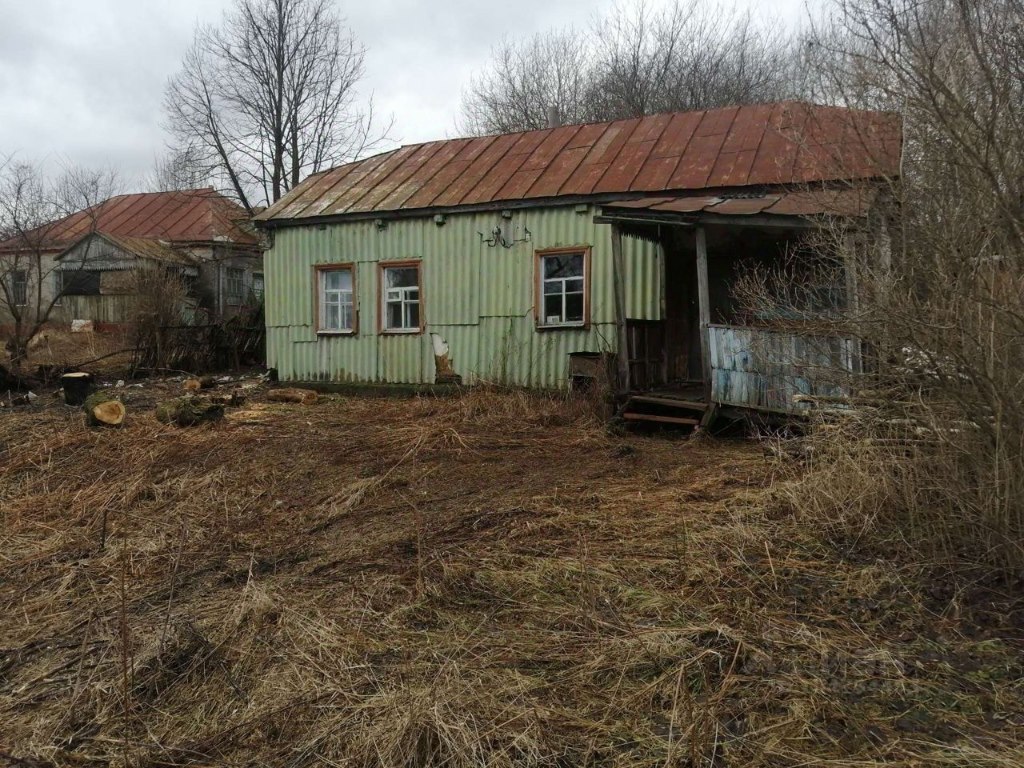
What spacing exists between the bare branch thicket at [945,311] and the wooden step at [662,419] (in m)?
3.40

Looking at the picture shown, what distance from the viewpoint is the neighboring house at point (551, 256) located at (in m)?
9.50

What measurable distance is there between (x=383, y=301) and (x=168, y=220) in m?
15.6

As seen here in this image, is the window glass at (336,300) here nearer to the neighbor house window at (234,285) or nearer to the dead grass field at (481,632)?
the dead grass field at (481,632)

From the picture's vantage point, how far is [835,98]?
7.12m

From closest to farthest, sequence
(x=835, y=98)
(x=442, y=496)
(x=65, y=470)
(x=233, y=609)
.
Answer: (x=233, y=609) < (x=442, y=496) < (x=835, y=98) < (x=65, y=470)

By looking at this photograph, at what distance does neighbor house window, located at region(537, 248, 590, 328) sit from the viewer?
38.0 feet

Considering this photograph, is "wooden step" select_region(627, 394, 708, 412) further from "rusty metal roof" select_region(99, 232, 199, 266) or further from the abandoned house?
"rusty metal roof" select_region(99, 232, 199, 266)

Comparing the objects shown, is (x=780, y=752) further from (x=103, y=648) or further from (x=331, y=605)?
(x=103, y=648)

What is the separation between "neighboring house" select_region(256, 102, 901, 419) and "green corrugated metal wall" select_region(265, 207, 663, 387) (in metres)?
0.02

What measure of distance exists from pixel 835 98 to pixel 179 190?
82.0 ft

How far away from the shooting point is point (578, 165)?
40.4 ft

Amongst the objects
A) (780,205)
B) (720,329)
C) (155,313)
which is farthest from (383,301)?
(780,205)

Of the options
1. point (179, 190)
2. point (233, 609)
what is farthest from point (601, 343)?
point (179, 190)

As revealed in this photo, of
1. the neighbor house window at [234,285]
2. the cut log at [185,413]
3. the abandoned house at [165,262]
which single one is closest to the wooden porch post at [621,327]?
the cut log at [185,413]
